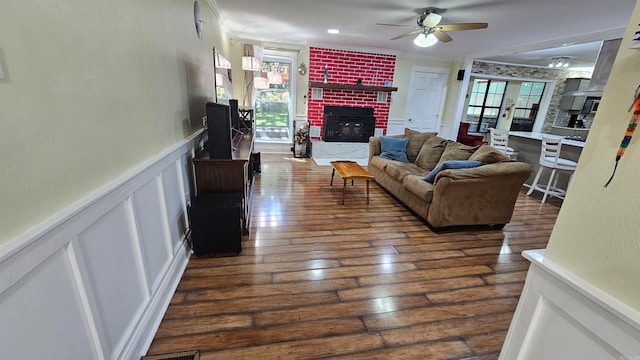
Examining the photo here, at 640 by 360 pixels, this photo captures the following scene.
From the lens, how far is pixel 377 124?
6.45 meters

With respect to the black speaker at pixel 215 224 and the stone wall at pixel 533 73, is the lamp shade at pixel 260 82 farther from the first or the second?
the stone wall at pixel 533 73

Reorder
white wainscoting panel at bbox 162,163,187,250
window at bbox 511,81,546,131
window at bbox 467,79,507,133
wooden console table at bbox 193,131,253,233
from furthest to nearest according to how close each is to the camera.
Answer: window at bbox 467,79,507,133
window at bbox 511,81,546,131
wooden console table at bbox 193,131,253,233
white wainscoting panel at bbox 162,163,187,250

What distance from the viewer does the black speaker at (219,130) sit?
218cm

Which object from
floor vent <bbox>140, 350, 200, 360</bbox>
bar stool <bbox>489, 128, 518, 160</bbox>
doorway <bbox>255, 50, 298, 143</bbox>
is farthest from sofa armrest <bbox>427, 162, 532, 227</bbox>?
doorway <bbox>255, 50, 298, 143</bbox>

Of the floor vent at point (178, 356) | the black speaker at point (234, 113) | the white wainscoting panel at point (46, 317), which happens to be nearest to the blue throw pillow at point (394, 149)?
the black speaker at point (234, 113)

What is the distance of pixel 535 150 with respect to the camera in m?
4.59

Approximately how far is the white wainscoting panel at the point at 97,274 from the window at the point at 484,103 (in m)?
9.14

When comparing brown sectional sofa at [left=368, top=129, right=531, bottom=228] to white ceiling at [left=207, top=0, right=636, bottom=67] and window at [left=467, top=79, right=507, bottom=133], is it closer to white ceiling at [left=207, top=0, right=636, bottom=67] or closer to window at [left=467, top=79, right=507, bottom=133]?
white ceiling at [left=207, top=0, right=636, bottom=67]

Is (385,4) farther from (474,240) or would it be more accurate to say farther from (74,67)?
(74,67)

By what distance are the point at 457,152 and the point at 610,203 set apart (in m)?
2.92

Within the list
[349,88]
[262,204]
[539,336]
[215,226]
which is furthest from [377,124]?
[539,336]

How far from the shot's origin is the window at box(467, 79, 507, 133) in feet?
27.0

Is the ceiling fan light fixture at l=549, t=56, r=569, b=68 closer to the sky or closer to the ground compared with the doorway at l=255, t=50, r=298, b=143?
closer to the sky

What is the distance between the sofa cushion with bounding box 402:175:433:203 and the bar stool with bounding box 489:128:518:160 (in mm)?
2746
